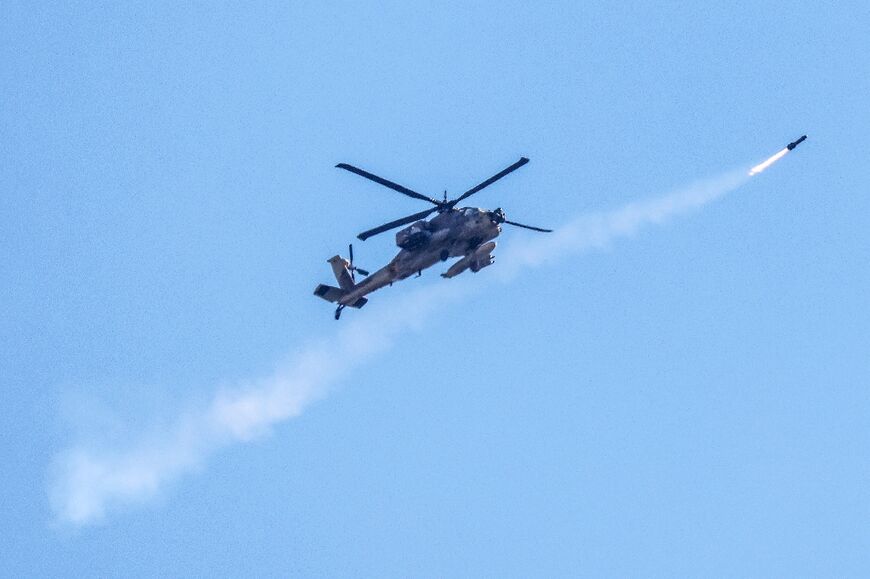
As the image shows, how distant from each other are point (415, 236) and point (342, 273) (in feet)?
21.7

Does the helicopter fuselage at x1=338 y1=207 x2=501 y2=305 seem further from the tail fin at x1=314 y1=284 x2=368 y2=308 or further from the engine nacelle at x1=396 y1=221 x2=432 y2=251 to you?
the tail fin at x1=314 y1=284 x2=368 y2=308

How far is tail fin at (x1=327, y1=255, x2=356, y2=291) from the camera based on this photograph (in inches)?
3866

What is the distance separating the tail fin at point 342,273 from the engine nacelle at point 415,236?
5.08 m

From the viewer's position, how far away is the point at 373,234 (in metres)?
91.4

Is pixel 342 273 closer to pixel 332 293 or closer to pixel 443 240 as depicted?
pixel 332 293

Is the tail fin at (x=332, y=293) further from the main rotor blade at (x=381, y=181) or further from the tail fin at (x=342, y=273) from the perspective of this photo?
the main rotor blade at (x=381, y=181)

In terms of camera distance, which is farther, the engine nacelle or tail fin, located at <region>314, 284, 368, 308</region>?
tail fin, located at <region>314, 284, 368, 308</region>

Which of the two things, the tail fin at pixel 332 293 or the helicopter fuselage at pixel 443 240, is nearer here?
the helicopter fuselage at pixel 443 240

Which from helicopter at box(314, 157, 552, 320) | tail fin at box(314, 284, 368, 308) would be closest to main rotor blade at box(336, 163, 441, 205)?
helicopter at box(314, 157, 552, 320)

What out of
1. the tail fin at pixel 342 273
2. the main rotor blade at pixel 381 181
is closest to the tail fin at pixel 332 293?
the tail fin at pixel 342 273

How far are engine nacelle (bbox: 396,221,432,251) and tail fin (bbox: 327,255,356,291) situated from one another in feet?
16.7

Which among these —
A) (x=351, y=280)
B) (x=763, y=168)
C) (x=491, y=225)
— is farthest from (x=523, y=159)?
(x=763, y=168)

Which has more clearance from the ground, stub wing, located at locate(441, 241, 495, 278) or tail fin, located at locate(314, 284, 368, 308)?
tail fin, located at locate(314, 284, 368, 308)

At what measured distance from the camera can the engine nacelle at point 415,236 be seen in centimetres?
9444
